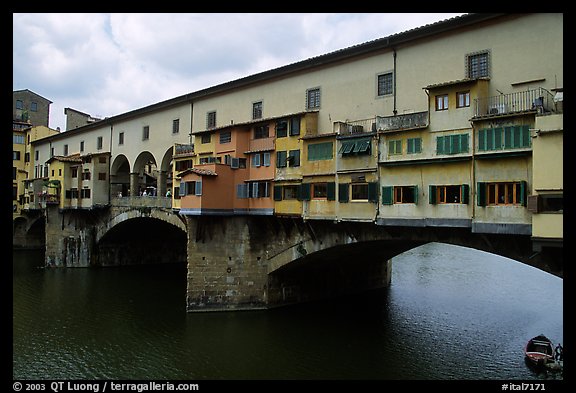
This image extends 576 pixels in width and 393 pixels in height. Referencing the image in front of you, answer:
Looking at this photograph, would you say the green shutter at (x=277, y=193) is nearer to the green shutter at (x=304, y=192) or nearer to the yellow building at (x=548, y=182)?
the green shutter at (x=304, y=192)

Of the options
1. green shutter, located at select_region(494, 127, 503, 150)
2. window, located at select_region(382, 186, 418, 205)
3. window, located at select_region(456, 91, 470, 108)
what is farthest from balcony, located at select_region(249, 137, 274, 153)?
green shutter, located at select_region(494, 127, 503, 150)

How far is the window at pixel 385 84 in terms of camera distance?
22.0 m

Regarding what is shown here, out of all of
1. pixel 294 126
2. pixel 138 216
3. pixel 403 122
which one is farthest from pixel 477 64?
pixel 138 216

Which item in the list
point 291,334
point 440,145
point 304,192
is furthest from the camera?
point 304,192

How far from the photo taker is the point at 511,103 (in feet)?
58.0

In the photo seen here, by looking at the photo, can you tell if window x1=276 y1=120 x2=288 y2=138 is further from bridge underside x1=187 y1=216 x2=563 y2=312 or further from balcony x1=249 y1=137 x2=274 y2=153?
bridge underside x1=187 y1=216 x2=563 y2=312

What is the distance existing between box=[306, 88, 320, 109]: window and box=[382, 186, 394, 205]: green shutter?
7.35 m

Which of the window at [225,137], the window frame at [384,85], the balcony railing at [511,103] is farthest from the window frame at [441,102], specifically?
the window at [225,137]

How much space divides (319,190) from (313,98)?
5636 millimetres

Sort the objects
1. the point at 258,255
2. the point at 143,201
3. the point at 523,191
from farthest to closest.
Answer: the point at 143,201 < the point at 258,255 < the point at 523,191

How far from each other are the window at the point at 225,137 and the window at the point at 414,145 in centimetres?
1231

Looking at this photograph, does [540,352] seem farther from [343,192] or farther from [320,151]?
[320,151]

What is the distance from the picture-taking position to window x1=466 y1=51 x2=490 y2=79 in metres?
18.8
